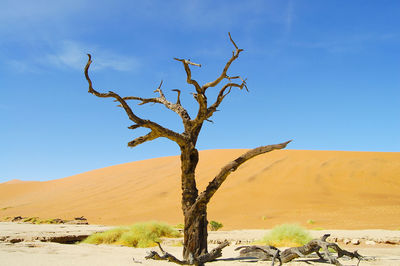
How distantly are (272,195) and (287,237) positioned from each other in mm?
16640

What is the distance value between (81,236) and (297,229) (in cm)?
765

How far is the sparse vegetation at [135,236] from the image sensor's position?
10787 mm

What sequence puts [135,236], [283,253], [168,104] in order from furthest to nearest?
1. [135,236]
2. [168,104]
3. [283,253]

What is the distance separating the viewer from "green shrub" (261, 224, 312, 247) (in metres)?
9.54

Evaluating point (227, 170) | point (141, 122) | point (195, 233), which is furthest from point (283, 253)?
point (141, 122)

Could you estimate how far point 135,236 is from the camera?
431 inches

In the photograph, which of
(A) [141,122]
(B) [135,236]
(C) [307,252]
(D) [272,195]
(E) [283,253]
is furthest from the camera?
(D) [272,195]

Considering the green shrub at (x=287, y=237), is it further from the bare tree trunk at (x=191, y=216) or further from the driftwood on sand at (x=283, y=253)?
the bare tree trunk at (x=191, y=216)

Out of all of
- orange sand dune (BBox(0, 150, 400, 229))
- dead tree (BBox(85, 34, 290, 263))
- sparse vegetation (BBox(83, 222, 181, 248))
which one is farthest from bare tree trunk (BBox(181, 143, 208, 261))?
orange sand dune (BBox(0, 150, 400, 229))

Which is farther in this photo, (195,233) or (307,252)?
(195,233)

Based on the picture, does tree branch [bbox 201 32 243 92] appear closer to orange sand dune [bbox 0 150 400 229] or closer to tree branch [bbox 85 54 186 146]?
tree branch [bbox 85 54 186 146]

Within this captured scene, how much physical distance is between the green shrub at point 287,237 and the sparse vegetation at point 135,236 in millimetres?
3481

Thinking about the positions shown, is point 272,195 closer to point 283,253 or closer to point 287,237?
point 287,237

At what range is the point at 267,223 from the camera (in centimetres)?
1867
